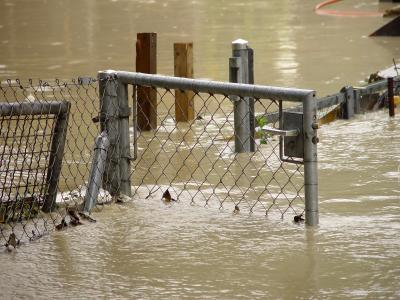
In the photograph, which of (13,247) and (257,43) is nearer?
(13,247)

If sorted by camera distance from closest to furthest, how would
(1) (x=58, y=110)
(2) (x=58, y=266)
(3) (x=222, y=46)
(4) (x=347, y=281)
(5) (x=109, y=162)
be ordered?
1. (4) (x=347, y=281)
2. (2) (x=58, y=266)
3. (1) (x=58, y=110)
4. (5) (x=109, y=162)
5. (3) (x=222, y=46)

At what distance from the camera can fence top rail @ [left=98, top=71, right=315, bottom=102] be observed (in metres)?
7.88

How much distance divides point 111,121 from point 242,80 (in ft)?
6.93

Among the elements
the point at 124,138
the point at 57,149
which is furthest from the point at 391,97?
the point at 57,149

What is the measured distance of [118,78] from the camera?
8953 millimetres

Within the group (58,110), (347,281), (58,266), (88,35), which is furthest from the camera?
(88,35)

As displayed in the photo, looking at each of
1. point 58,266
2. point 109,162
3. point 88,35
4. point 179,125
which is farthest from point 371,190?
point 88,35

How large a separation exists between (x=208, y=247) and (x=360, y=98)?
5.63 m

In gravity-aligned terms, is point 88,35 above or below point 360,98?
above

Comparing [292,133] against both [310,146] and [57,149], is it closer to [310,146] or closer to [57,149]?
[310,146]

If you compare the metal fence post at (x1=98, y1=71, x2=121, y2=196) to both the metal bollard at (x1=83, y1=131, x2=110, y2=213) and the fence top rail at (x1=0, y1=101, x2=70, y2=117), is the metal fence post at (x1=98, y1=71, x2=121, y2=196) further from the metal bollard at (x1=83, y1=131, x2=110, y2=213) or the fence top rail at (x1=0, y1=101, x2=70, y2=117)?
the fence top rail at (x1=0, y1=101, x2=70, y2=117)

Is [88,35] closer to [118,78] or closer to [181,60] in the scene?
[181,60]

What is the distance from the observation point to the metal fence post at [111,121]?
29.3ft

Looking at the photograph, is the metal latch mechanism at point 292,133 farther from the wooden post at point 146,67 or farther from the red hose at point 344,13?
the red hose at point 344,13
